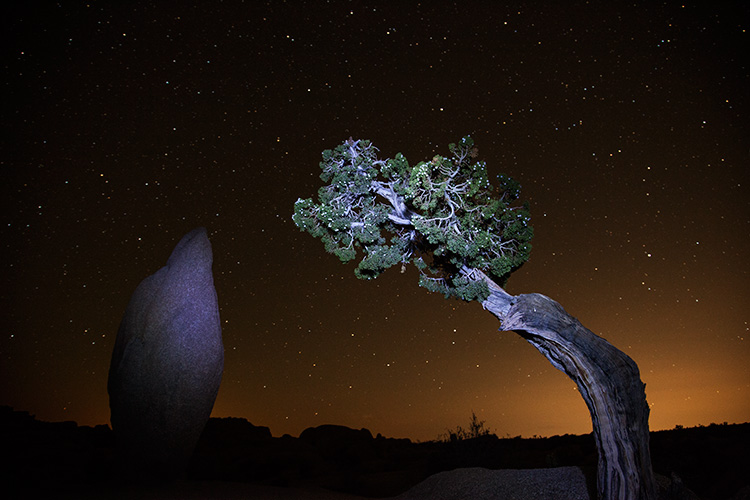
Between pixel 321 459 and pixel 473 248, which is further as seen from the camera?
pixel 321 459

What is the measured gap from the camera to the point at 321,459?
80.6 ft

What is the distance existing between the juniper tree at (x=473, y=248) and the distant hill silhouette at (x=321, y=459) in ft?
13.7

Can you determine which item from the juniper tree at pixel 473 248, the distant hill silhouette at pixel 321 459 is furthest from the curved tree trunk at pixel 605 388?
the distant hill silhouette at pixel 321 459

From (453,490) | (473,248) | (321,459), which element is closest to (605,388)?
(473,248)

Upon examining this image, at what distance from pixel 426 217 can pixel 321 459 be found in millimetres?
19450

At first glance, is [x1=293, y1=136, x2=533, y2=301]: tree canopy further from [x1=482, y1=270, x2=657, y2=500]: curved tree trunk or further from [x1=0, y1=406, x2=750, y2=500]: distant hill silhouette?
[x1=0, y1=406, x2=750, y2=500]: distant hill silhouette

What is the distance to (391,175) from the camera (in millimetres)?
10430

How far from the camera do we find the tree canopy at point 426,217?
9438mm

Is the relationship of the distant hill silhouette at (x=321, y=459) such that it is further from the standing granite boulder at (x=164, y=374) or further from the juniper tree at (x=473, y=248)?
the juniper tree at (x=473, y=248)

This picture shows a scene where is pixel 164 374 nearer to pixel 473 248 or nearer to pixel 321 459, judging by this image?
pixel 473 248

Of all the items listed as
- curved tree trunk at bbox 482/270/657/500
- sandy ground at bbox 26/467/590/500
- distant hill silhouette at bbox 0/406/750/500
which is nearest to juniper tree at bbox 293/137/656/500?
curved tree trunk at bbox 482/270/657/500

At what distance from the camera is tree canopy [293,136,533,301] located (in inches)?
372

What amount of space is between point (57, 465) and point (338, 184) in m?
15.2

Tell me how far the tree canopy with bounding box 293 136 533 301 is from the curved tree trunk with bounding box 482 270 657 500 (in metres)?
1.14
